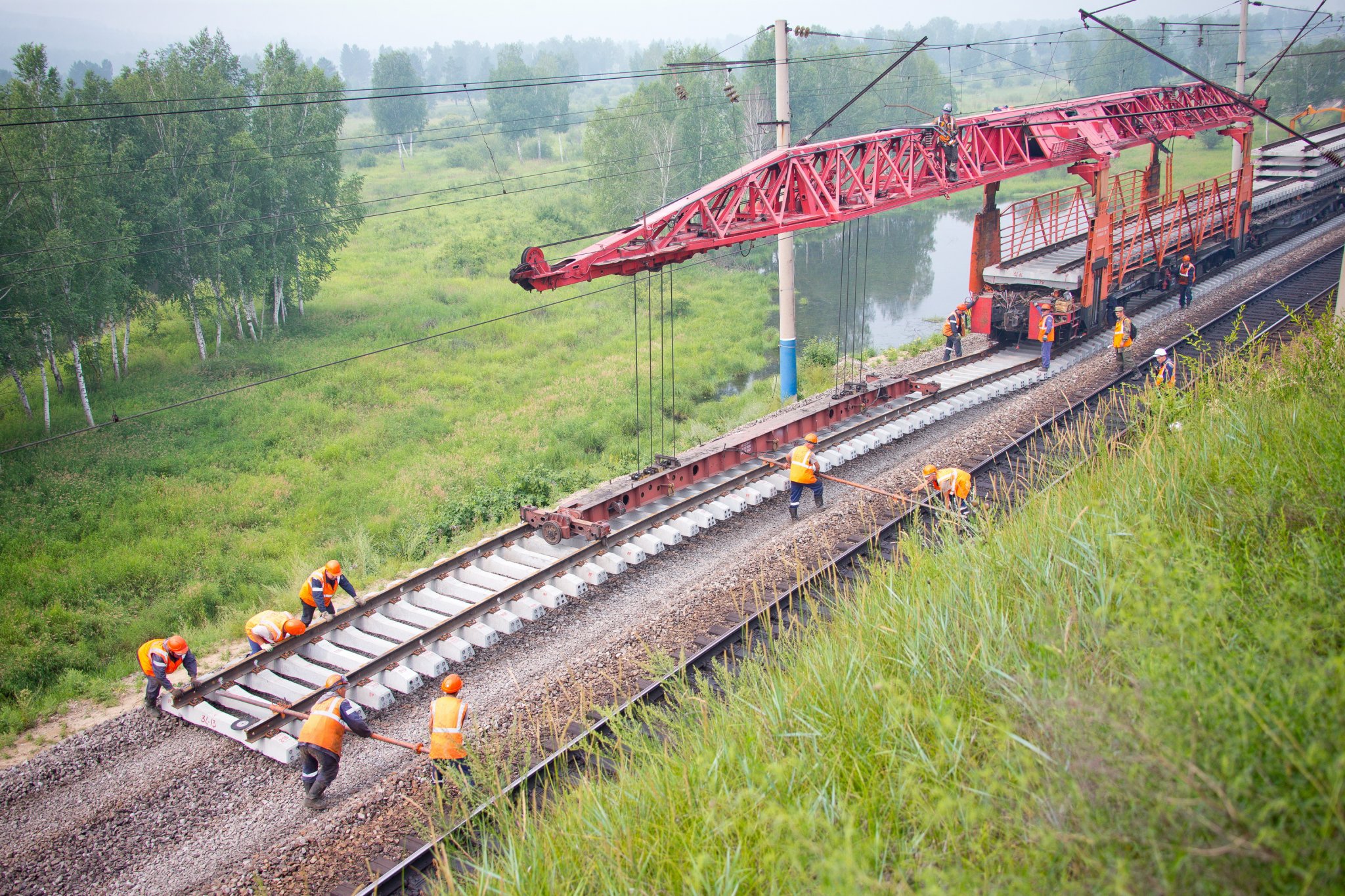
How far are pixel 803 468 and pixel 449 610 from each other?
504 cm

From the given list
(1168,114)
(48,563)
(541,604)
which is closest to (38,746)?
(541,604)

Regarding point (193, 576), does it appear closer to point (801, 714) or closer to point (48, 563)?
point (48, 563)

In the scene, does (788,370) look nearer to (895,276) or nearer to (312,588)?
(312,588)

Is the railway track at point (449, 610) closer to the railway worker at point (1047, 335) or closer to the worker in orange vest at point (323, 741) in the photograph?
the worker in orange vest at point (323, 741)

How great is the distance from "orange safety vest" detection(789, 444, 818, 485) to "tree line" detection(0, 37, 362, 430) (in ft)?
39.2

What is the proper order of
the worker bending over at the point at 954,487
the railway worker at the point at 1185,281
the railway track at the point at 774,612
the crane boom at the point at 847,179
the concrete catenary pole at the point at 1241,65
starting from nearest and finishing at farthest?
1. the railway track at the point at 774,612
2. the worker bending over at the point at 954,487
3. the crane boom at the point at 847,179
4. the railway worker at the point at 1185,281
5. the concrete catenary pole at the point at 1241,65

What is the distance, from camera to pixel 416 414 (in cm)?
2334

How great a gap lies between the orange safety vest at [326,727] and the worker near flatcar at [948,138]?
13.2 metres

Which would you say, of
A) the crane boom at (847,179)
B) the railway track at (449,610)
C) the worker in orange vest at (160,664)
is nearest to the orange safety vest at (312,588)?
the railway track at (449,610)

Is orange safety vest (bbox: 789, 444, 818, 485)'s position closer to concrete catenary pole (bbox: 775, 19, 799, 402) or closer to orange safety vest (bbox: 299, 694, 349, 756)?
concrete catenary pole (bbox: 775, 19, 799, 402)

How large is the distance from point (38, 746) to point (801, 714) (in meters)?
8.40

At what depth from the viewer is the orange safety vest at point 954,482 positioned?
388 inches

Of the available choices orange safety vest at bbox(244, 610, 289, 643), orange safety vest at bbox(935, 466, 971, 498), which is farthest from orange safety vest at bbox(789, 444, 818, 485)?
orange safety vest at bbox(244, 610, 289, 643)

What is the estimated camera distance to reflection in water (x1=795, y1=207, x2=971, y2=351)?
32312mm
